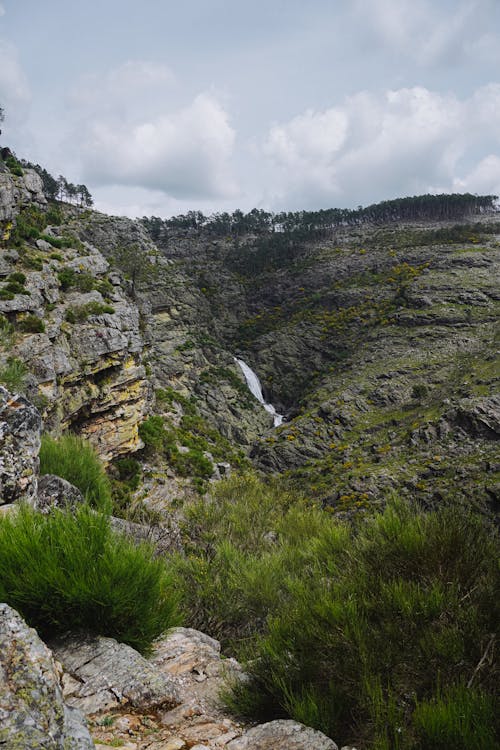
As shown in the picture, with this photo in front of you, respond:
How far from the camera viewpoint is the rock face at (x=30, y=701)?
2232 millimetres

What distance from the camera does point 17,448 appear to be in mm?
6539

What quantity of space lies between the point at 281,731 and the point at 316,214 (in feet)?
377

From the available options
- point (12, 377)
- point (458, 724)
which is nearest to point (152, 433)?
point (12, 377)

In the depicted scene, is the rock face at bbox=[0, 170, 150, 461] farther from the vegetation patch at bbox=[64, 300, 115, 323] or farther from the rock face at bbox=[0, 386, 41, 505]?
the rock face at bbox=[0, 386, 41, 505]

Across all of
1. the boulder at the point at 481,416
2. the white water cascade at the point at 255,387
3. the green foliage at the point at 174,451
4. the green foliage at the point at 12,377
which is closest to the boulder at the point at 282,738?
the green foliage at the point at 12,377

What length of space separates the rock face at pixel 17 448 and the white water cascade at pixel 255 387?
47194mm

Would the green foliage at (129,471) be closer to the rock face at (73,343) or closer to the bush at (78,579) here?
the rock face at (73,343)

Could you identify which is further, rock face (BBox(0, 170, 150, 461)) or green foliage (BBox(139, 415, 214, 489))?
green foliage (BBox(139, 415, 214, 489))

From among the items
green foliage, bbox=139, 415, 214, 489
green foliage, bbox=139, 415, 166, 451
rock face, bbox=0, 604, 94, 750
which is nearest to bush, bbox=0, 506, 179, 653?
rock face, bbox=0, 604, 94, 750

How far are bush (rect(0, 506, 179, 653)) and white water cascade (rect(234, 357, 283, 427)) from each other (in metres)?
49.2

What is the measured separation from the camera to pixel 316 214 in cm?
Answer: 10725

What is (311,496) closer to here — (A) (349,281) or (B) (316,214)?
(A) (349,281)

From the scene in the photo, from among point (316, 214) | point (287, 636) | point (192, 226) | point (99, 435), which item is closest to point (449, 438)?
point (99, 435)

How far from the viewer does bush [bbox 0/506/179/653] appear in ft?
12.8
